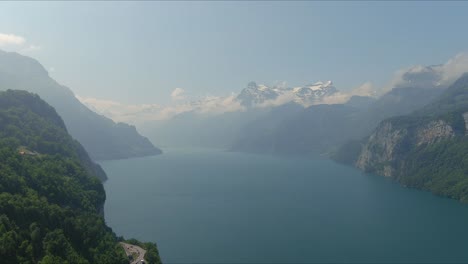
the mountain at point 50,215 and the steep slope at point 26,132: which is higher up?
the steep slope at point 26,132

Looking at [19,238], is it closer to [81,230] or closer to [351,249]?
[81,230]

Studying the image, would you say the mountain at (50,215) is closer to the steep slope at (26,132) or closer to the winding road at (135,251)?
the winding road at (135,251)

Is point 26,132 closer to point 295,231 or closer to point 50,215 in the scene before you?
point 50,215

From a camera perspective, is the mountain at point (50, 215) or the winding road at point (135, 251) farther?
the winding road at point (135, 251)

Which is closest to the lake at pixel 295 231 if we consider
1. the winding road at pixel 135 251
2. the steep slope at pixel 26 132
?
the winding road at pixel 135 251

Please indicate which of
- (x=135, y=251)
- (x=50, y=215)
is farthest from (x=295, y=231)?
(x=50, y=215)

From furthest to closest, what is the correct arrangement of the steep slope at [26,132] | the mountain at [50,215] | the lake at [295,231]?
the steep slope at [26,132] → the lake at [295,231] → the mountain at [50,215]

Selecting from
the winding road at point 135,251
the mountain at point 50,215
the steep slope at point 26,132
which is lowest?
the winding road at point 135,251

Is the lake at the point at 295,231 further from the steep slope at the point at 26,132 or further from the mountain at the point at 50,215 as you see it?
the steep slope at the point at 26,132

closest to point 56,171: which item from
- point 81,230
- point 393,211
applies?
point 81,230

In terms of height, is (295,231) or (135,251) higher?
(295,231)

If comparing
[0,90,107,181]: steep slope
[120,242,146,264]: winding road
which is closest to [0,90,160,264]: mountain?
[120,242,146,264]: winding road

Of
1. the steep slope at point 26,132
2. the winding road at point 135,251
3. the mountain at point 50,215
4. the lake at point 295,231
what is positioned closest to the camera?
the mountain at point 50,215

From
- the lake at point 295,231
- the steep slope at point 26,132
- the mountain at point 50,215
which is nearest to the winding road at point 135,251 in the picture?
the mountain at point 50,215
